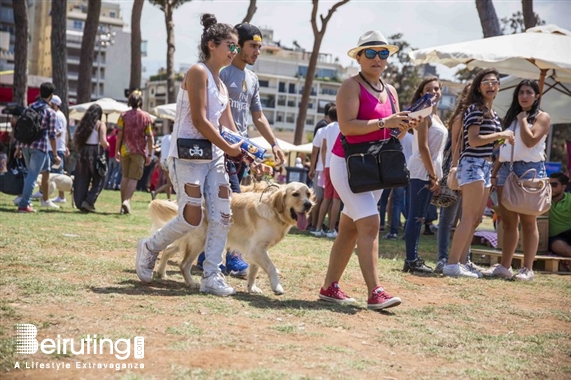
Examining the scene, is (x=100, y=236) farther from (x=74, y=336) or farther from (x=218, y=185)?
(x=74, y=336)

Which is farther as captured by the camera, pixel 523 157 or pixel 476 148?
pixel 523 157

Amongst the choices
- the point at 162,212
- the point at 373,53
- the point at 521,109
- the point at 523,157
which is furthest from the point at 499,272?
the point at 162,212

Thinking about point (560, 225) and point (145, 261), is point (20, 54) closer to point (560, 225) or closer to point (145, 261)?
point (560, 225)

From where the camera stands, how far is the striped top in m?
8.40

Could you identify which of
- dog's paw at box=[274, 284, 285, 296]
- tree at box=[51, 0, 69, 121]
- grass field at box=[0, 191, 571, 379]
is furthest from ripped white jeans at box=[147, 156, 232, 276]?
tree at box=[51, 0, 69, 121]

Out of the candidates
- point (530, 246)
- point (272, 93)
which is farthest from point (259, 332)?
point (272, 93)

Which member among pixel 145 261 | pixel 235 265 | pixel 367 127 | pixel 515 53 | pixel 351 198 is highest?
pixel 515 53

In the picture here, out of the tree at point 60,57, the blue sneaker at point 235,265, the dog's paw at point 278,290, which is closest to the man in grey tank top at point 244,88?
the blue sneaker at point 235,265

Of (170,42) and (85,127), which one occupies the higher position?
(170,42)

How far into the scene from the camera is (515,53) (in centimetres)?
1110

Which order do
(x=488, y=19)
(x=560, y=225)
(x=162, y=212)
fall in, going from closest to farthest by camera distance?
(x=162, y=212) → (x=560, y=225) → (x=488, y=19)

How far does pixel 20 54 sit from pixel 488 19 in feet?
46.7

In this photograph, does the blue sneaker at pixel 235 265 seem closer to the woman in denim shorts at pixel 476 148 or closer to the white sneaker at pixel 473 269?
the woman in denim shorts at pixel 476 148

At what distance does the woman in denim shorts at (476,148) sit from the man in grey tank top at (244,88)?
225 centimetres
